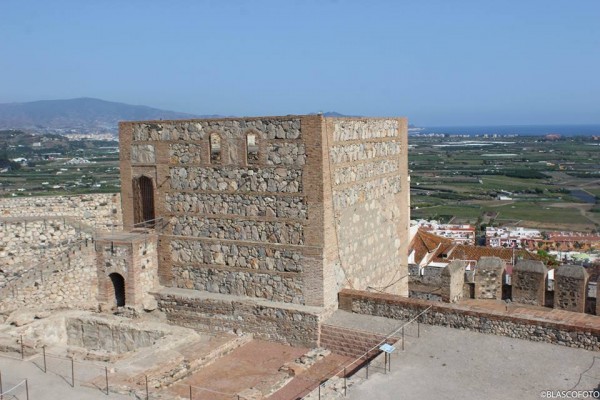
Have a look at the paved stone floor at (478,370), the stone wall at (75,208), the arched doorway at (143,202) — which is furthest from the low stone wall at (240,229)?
the paved stone floor at (478,370)

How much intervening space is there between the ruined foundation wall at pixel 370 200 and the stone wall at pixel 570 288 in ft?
14.3

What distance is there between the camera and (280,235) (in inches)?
550

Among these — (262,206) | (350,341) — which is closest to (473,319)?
(350,341)

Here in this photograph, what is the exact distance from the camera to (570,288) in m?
13.8

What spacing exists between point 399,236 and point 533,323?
18.6 feet

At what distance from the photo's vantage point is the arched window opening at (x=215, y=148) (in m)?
14.7

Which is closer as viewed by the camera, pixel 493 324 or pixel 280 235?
pixel 493 324

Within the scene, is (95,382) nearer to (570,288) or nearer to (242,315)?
(242,315)

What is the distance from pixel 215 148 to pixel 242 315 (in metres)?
3.96

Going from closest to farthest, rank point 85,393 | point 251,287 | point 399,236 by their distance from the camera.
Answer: point 85,393 < point 251,287 < point 399,236

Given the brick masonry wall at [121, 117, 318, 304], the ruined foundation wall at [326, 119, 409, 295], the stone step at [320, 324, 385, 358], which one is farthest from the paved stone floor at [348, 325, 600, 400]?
the brick masonry wall at [121, 117, 318, 304]

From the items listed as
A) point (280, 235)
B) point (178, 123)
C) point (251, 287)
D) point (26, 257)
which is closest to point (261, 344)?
point (251, 287)

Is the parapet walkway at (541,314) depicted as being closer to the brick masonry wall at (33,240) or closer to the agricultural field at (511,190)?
the brick masonry wall at (33,240)

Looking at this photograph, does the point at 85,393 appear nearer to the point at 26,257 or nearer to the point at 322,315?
the point at 322,315
